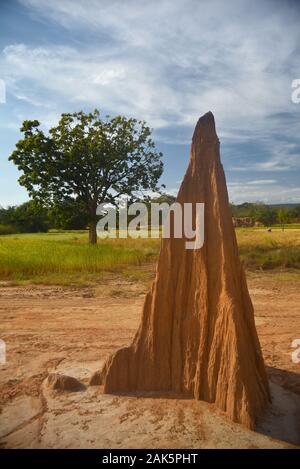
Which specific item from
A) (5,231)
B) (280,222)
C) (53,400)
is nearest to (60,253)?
(53,400)

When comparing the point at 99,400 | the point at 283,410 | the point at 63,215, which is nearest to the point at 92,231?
the point at 63,215

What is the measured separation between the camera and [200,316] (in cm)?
507

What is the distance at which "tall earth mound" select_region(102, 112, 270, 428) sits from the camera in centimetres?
479

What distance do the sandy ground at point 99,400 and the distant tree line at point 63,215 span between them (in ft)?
49.7

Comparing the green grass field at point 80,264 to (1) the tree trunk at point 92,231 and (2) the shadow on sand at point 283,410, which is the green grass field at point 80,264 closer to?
(1) the tree trunk at point 92,231

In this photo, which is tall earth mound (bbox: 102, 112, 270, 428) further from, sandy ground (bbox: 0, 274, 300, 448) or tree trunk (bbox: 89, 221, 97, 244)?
tree trunk (bbox: 89, 221, 97, 244)

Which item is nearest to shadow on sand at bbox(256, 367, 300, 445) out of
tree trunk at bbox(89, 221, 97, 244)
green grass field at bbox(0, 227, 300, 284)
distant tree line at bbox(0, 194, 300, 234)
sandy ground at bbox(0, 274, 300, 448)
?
sandy ground at bbox(0, 274, 300, 448)

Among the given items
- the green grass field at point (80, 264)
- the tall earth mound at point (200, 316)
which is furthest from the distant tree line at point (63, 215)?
the tall earth mound at point (200, 316)

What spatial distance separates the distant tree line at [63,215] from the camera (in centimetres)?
2470

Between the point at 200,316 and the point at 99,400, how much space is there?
1651 mm

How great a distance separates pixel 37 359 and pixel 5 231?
4728cm

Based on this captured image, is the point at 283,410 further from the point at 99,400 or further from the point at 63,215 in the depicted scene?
the point at 63,215

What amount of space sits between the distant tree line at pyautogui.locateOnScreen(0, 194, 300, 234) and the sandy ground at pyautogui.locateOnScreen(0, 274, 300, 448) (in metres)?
15.1

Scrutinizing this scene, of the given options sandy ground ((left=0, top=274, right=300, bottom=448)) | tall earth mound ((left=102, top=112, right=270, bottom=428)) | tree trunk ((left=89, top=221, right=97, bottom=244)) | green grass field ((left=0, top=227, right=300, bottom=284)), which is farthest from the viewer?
tree trunk ((left=89, top=221, right=97, bottom=244))
